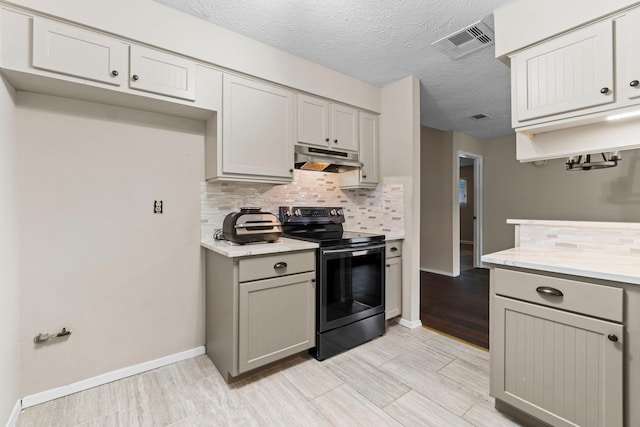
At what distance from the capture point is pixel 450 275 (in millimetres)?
4891

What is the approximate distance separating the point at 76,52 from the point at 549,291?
2778 millimetres

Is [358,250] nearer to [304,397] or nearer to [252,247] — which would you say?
[252,247]

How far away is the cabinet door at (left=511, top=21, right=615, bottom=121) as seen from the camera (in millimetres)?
1613

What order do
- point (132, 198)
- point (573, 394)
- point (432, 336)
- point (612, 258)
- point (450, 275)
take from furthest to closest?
point (450, 275), point (432, 336), point (132, 198), point (612, 258), point (573, 394)

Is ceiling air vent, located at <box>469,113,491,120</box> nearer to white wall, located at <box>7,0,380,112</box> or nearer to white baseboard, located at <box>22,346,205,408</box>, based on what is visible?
white wall, located at <box>7,0,380,112</box>

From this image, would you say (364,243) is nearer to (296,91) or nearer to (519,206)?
(296,91)

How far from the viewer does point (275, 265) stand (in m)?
2.05

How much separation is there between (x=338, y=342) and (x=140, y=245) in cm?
164

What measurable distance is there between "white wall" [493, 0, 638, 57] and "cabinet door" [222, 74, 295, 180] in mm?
1559

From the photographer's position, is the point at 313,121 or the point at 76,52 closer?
the point at 76,52

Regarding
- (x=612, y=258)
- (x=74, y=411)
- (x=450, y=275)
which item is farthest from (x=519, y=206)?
(x=74, y=411)

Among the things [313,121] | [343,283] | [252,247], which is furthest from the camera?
[313,121]

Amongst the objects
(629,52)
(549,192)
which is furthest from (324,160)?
(549,192)

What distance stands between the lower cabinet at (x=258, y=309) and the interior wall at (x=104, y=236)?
29 cm
